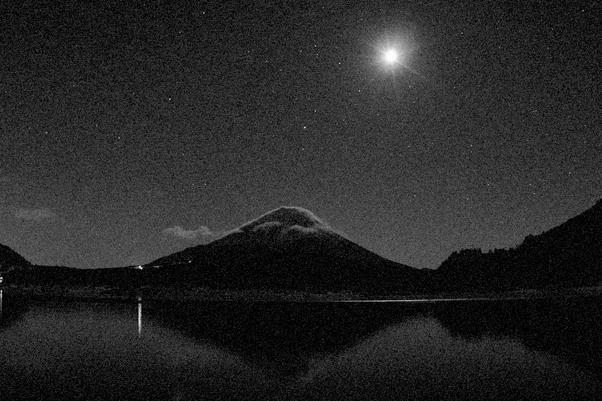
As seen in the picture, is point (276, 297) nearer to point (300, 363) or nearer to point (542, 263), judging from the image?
point (300, 363)

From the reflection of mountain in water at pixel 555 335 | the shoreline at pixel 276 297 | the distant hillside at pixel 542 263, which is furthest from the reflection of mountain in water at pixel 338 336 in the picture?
the distant hillside at pixel 542 263

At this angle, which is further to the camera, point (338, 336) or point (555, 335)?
point (338, 336)

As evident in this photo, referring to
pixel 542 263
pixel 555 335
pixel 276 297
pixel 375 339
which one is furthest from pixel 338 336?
pixel 542 263

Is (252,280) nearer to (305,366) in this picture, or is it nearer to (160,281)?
(160,281)

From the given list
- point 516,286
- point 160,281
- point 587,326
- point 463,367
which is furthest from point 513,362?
point 160,281

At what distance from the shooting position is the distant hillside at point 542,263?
13838 cm

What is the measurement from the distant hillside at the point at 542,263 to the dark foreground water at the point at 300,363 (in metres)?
116

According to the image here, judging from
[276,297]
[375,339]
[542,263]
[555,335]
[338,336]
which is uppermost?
[542,263]

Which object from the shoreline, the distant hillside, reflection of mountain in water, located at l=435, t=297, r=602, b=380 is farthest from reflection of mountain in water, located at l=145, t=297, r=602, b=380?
the distant hillside

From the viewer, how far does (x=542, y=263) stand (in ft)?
503

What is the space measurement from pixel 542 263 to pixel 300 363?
157 meters

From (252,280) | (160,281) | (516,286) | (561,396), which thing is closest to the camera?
(561,396)

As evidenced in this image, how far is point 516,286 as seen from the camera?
134m

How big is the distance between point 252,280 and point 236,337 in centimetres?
16179
